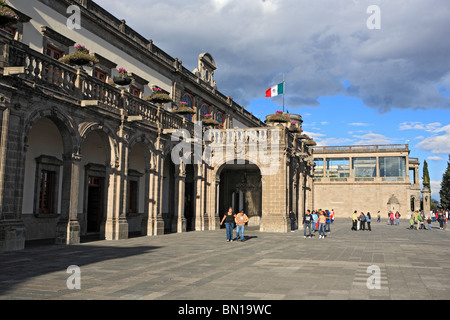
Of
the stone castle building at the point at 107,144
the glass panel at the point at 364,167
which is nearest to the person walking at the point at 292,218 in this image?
the stone castle building at the point at 107,144

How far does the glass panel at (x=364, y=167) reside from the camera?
66875mm

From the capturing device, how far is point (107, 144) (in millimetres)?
17391

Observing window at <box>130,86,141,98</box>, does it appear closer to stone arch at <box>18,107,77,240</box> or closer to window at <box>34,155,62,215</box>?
stone arch at <box>18,107,77,240</box>

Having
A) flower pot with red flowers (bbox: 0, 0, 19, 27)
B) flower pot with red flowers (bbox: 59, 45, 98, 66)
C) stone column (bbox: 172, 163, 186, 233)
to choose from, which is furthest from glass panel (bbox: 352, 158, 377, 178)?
flower pot with red flowers (bbox: 0, 0, 19, 27)

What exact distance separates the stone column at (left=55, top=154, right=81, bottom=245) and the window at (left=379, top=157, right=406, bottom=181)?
59.5 meters

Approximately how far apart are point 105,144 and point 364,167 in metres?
58.2

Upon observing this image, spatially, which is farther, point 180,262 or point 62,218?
point 62,218

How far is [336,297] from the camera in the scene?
6.89m

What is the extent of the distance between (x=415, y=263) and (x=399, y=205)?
171 ft

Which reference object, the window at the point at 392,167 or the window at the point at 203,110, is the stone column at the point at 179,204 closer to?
the window at the point at 203,110

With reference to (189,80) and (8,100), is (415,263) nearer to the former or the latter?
(8,100)

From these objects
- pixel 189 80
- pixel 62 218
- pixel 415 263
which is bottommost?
pixel 415 263

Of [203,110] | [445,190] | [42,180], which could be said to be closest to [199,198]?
[203,110]
